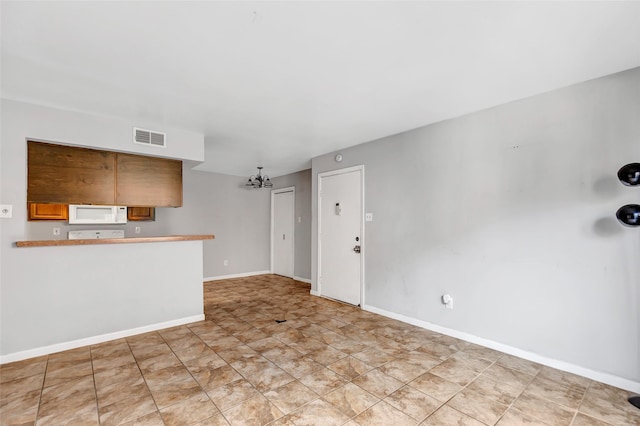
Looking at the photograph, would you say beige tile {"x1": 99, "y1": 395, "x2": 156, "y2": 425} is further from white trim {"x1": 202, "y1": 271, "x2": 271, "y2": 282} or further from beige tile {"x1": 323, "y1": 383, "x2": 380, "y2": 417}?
white trim {"x1": 202, "y1": 271, "x2": 271, "y2": 282}

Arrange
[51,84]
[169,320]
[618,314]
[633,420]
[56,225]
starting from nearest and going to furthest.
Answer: [633,420]
[618,314]
[51,84]
[169,320]
[56,225]

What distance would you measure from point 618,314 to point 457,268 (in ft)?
4.19

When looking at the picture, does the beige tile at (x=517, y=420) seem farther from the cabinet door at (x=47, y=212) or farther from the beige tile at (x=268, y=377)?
the cabinet door at (x=47, y=212)

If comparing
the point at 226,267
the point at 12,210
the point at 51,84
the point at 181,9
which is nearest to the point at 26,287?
the point at 12,210

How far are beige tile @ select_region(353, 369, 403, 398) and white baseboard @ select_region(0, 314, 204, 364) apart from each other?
243 centimetres

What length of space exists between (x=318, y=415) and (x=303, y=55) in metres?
2.48

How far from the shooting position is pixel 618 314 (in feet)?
7.61

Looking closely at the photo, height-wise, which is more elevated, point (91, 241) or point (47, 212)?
point (47, 212)

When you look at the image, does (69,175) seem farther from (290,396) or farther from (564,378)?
(564,378)

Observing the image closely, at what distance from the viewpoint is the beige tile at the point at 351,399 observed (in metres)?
1.99

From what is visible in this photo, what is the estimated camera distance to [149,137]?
3.52 metres

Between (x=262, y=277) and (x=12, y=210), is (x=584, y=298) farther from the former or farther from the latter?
(x=262, y=277)

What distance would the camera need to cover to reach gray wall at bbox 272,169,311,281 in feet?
20.5

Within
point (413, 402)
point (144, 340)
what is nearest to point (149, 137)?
point (144, 340)
